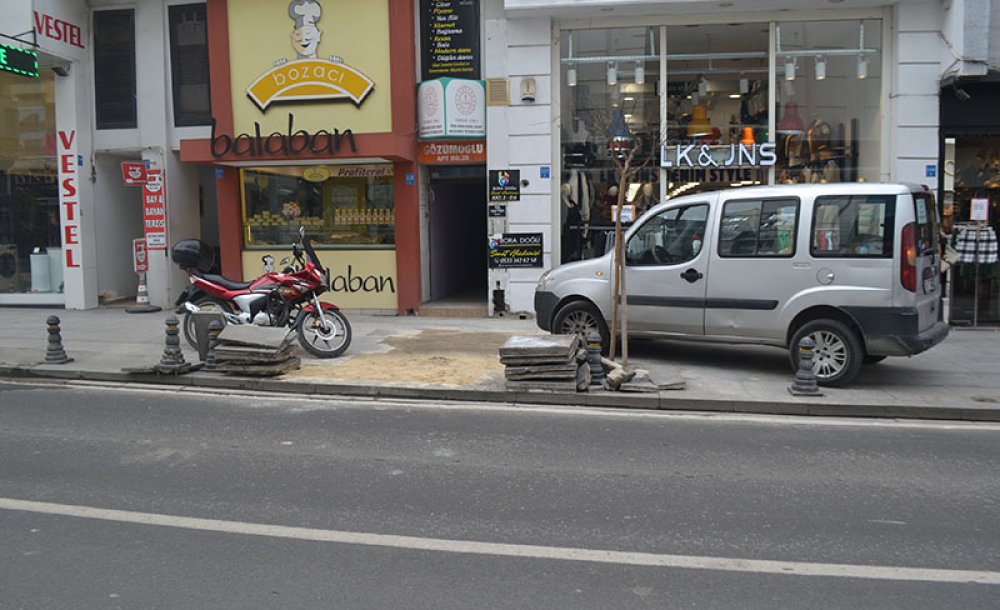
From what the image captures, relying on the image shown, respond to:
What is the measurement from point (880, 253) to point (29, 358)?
10.7 meters

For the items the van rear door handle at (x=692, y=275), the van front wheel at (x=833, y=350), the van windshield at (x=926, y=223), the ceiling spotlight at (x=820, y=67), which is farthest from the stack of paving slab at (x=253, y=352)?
the ceiling spotlight at (x=820, y=67)

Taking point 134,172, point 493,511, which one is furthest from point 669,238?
point 134,172

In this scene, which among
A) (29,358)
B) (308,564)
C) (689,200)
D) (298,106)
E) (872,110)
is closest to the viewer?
(308,564)

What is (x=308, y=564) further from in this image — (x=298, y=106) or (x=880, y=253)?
(x=298, y=106)

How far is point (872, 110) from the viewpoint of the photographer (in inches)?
534

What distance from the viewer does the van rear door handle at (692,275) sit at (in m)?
9.32

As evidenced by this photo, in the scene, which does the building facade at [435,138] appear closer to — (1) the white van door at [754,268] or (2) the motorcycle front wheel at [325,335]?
(2) the motorcycle front wheel at [325,335]

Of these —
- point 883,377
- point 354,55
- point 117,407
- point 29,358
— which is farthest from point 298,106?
point 883,377

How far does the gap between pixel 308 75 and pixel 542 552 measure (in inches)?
475

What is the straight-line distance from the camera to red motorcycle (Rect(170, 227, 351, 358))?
10.4 metres

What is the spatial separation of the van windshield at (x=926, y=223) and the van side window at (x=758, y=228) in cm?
124

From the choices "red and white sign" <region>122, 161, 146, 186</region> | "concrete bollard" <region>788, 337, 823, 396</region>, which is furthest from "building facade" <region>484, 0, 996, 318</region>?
"red and white sign" <region>122, 161, 146, 186</region>

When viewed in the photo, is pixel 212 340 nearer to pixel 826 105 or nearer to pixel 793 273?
pixel 793 273

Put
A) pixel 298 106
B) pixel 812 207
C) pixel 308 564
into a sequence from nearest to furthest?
pixel 308 564 < pixel 812 207 < pixel 298 106
